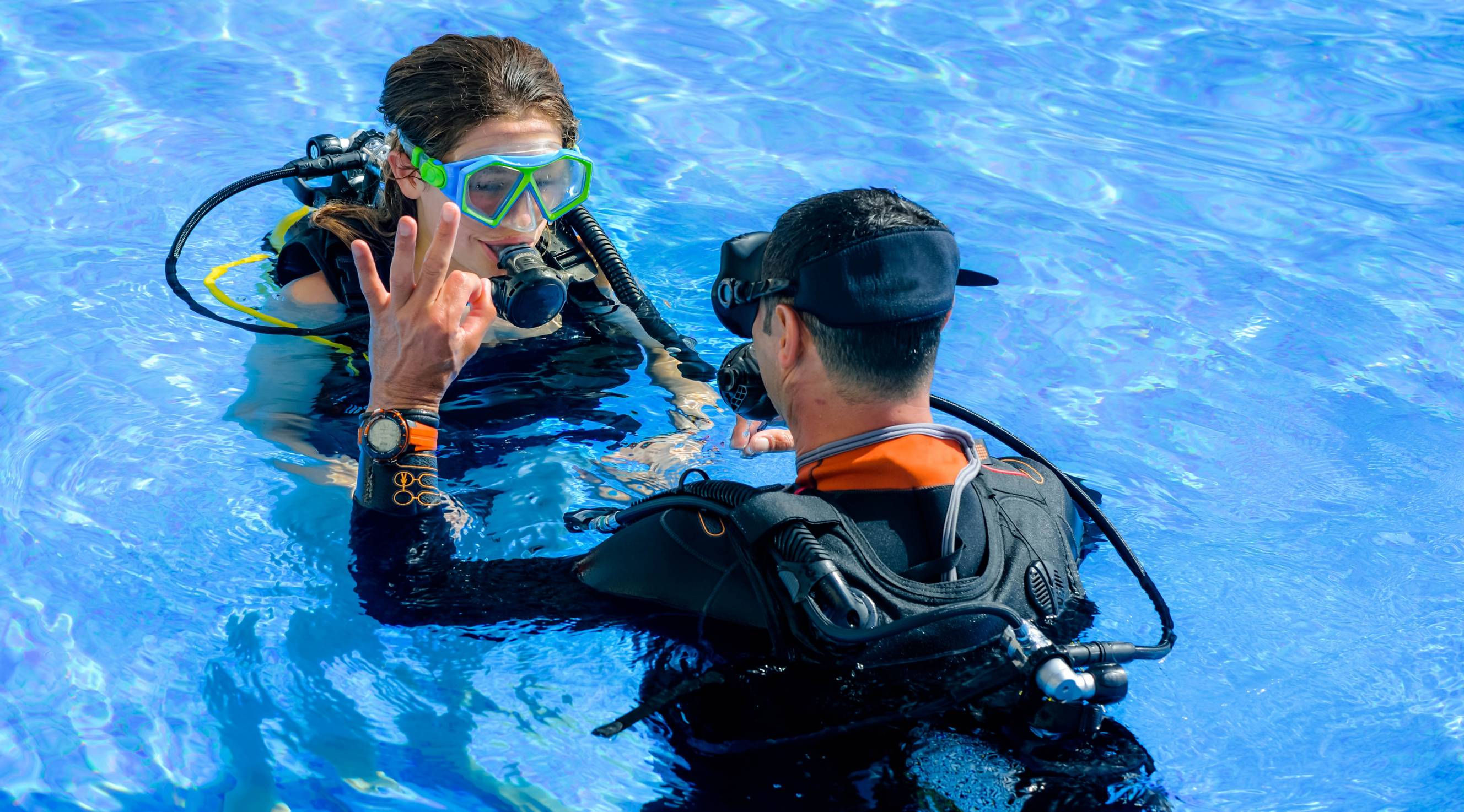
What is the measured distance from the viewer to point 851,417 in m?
2.15

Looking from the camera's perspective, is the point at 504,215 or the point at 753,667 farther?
the point at 504,215

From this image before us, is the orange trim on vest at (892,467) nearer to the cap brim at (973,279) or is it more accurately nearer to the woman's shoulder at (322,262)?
the cap brim at (973,279)

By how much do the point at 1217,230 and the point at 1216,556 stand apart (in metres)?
2.88

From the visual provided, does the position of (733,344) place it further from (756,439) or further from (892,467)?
(892,467)

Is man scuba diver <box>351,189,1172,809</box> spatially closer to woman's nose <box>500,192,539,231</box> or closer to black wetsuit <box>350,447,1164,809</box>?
black wetsuit <box>350,447,1164,809</box>

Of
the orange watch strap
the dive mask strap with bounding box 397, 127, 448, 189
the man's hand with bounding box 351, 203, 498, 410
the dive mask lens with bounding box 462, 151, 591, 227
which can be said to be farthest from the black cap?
the dive mask strap with bounding box 397, 127, 448, 189

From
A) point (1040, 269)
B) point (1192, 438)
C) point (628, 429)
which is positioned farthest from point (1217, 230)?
point (628, 429)

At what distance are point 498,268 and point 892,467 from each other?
173cm

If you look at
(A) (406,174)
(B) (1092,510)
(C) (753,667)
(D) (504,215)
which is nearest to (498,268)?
(D) (504,215)

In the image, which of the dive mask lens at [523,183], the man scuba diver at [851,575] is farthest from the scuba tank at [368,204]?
the man scuba diver at [851,575]

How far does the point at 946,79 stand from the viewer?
25.0 ft

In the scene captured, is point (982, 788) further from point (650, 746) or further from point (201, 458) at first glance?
point (201, 458)

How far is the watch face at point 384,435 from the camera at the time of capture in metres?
2.46

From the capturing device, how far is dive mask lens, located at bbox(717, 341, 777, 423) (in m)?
2.62
